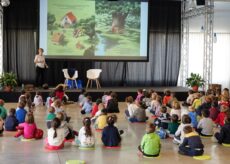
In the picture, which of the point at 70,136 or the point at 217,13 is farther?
the point at 217,13

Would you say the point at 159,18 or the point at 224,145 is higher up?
the point at 159,18

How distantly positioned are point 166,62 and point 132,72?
159cm

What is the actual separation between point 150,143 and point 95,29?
32.5ft

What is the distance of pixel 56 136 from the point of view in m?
7.31

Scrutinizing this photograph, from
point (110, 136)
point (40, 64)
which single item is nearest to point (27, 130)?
point (110, 136)

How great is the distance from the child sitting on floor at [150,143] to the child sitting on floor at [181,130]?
30.9 inches

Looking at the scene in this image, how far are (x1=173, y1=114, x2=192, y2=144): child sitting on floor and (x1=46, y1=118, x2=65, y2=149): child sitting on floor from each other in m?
2.16

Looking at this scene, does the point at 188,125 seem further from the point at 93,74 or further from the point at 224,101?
the point at 93,74

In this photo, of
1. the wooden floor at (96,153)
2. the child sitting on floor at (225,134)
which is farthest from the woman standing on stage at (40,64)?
the child sitting on floor at (225,134)

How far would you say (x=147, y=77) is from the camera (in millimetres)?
17859

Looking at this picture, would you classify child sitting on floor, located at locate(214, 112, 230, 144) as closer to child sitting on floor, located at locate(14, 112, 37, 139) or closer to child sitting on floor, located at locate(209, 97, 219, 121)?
child sitting on floor, located at locate(209, 97, 219, 121)

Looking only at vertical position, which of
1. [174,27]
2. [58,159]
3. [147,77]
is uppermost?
[174,27]

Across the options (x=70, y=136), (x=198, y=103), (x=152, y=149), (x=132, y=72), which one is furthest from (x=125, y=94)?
(x=152, y=149)

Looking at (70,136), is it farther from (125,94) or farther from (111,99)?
(125,94)
